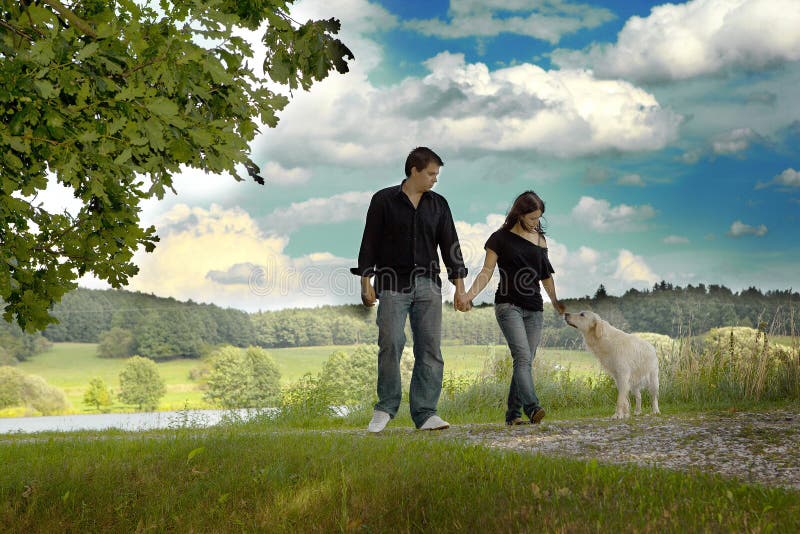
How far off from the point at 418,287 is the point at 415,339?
599 millimetres

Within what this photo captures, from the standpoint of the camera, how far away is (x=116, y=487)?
587 cm

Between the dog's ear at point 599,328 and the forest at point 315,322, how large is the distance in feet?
14.1

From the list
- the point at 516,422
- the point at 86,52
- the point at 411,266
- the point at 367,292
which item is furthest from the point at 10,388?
the point at 86,52

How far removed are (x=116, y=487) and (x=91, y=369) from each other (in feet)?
72.1

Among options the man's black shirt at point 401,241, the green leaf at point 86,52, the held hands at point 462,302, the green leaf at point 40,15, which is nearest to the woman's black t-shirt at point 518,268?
the held hands at point 462,302

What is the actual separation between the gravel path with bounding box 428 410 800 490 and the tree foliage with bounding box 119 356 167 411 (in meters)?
16.6

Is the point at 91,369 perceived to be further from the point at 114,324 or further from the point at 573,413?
the point at 573,413

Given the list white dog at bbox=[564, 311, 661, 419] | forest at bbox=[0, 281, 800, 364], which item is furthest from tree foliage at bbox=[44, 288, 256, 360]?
white dog at bbox=[564, 311, 661, 419]

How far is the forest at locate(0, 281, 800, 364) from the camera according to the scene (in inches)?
621

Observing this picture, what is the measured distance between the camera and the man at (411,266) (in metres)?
7.52

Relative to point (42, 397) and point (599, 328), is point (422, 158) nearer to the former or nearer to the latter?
point (599, 328)

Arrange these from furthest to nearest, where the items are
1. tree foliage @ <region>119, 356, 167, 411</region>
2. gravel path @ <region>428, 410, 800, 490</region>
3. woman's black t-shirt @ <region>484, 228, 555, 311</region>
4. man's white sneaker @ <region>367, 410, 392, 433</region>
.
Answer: tree foliage @ <region>119, 356, 167, 411</region>, woman's black t-shirt @ <region>484, 228, 555, 311</region>, man's white sneaker @ <region>367, 410, 392, 433</region>, gravel path @ <region>428, 410, 800, 490</region>

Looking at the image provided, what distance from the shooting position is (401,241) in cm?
753

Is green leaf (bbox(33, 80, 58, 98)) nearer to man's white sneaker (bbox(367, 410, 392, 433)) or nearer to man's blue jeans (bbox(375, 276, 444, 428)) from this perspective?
man's blue jeans (bbox(375, 276, 444, 428))
